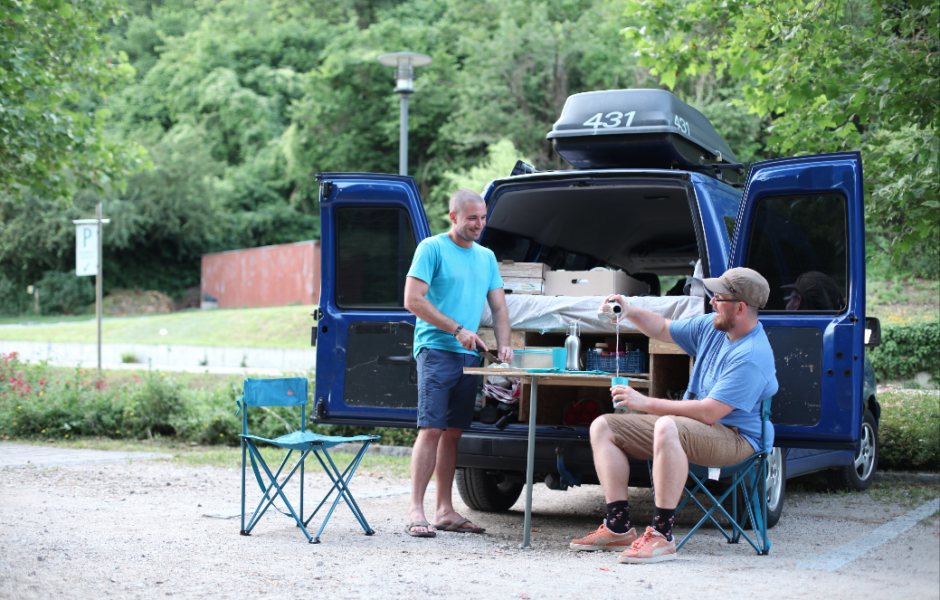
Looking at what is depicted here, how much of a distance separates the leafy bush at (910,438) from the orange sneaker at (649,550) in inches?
178

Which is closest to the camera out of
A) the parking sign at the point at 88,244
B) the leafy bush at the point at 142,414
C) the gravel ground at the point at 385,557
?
the gravel ground at the point at 385,557

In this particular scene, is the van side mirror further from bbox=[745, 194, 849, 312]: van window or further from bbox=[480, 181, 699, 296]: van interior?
bbox=[480, 181, 699, 296]: van interior

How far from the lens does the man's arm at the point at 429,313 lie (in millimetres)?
5023

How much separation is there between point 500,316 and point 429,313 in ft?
Result: 1.69

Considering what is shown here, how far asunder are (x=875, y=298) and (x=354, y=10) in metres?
36.0

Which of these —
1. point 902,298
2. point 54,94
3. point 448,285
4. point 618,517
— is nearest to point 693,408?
point 618,517

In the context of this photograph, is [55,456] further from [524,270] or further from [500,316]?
[500,316]

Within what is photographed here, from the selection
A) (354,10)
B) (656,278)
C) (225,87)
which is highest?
(354,10)

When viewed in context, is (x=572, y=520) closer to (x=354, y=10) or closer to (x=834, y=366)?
(x=834, y=366)

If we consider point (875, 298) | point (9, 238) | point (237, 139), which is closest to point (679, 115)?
point (875, 298)

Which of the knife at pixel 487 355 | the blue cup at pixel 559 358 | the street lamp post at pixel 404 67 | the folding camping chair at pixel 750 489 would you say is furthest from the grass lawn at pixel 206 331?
the folding camping chair at pixel 750 489

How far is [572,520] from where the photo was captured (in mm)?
6168

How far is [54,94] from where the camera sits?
1090 cm

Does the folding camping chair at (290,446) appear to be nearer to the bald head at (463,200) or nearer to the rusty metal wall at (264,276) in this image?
the bald head at (463,200)
